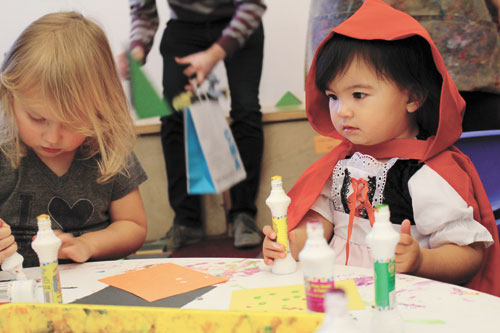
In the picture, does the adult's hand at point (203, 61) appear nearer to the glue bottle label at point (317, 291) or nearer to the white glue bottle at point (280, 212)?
the white glue bottle at point (280, 212)

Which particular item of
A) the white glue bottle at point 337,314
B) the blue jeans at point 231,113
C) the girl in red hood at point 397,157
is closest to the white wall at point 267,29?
the blue jeans at point 231,113

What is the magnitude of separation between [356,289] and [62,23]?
851mm

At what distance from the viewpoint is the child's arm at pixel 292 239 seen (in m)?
0.86

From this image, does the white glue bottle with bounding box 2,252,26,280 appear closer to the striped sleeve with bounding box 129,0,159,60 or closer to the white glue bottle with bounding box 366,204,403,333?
the white glue bottle with bounding box 366,204,403,333

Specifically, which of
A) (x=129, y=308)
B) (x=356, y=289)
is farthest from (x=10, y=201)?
(x=356, y=289)

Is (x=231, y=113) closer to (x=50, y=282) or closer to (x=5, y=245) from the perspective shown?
(x=5, y=245)

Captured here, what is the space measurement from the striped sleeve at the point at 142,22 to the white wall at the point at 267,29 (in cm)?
32

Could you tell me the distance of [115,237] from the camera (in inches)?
47.3

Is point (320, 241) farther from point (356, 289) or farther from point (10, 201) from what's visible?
point (10, 201)

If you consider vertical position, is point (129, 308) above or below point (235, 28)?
below

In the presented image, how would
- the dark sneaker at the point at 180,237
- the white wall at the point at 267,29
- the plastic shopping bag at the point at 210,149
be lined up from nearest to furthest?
the plastic shopping bag at the point at 210,149
the dark sneaker at the point at 180,237
the white wall at the point at 267,29

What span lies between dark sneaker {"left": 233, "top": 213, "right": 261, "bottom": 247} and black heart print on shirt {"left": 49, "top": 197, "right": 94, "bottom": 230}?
1.23 m

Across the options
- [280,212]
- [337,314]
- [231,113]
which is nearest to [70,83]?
[280,212]

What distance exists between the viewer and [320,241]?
0.53m
